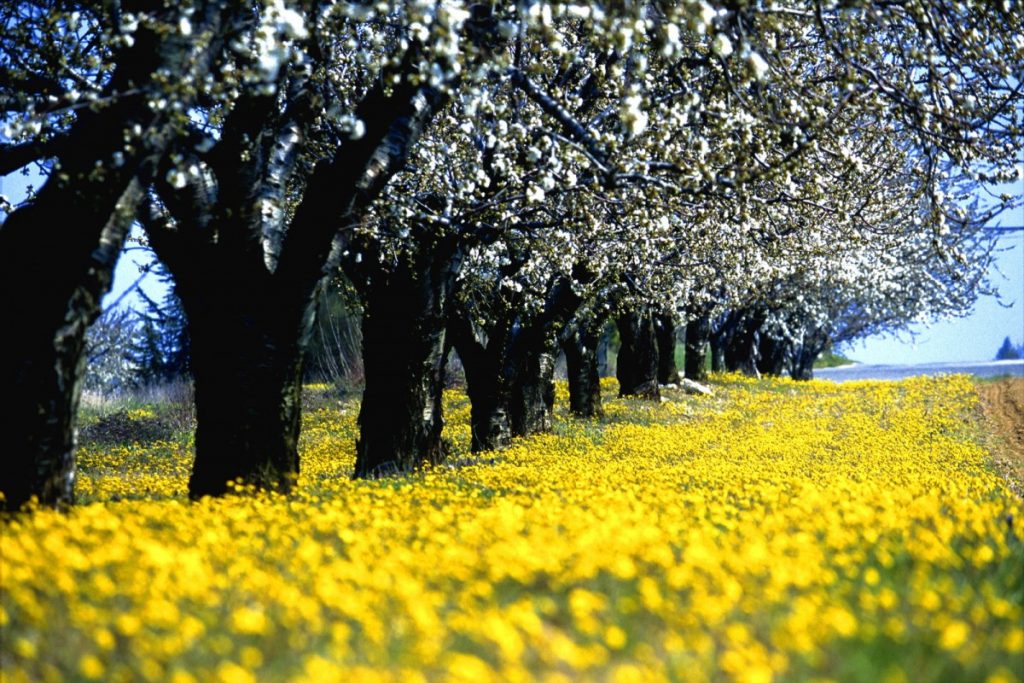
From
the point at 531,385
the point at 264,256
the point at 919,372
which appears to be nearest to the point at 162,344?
the point at 531,385

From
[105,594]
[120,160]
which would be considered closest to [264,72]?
[120,160]

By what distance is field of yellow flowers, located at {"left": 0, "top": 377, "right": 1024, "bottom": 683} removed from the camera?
5.32 m

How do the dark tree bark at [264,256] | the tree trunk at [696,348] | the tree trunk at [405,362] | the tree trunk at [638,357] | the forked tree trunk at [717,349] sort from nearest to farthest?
1. the dark tree bark at [264,256]
2. the tree trunk at [405,362]
3. the tree trunk at [638,357]
4. the tree trunk at [696,348]
5. the forked tree trunk at [717,349]

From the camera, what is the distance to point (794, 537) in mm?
7867

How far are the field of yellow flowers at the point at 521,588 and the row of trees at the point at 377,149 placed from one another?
1780mm

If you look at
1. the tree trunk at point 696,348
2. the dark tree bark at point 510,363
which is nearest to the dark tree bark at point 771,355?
the tree trunk at point 696,348

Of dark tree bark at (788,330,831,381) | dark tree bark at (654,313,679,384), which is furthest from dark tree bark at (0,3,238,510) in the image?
dark tree bark at (788,330,831,381)

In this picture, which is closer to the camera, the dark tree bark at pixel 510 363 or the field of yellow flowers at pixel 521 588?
the field of yellow flowers at pixel 521 588

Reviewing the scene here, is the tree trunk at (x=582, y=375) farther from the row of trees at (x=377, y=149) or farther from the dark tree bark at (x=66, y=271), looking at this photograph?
the dark tree bark at (x=66, y=271)

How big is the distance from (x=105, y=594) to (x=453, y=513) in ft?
12.1

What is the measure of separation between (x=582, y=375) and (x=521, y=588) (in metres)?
22.4

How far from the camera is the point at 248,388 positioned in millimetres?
11320

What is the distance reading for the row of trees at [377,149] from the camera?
31.9ft

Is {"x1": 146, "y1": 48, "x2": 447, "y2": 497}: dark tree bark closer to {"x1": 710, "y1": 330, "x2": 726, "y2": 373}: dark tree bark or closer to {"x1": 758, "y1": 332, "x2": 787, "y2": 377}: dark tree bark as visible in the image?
{"x1": 710, "y1": 330, "x2": 726, "y2": 373}: dark tree bark
